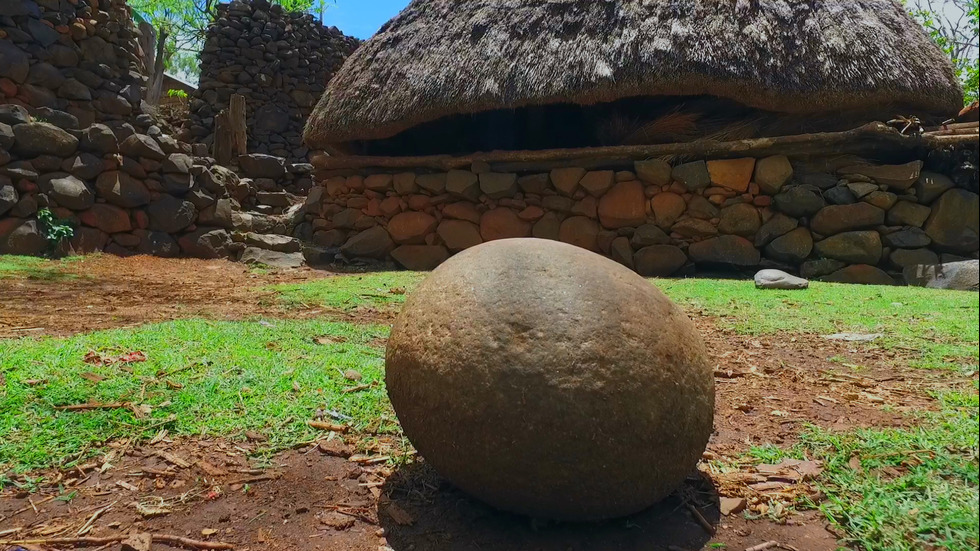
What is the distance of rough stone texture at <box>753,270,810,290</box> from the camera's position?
5.66 meters

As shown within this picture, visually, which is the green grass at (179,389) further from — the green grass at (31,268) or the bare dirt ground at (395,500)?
the green grass at (31,268)

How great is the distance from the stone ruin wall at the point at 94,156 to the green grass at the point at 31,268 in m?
0.45

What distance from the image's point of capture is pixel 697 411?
68.4 inches

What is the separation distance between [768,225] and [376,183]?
5104mm

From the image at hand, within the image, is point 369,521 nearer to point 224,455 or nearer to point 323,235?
point 224,455

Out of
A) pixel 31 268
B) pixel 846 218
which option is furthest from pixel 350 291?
pixel 846 218

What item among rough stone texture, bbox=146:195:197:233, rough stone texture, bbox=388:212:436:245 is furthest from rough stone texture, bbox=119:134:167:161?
rough stone texture, bbox=388:212:436:245

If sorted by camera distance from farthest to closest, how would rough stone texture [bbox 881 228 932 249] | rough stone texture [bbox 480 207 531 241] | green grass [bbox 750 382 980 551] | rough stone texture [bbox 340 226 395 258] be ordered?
rough stone texture [bbox 340 226 395 258], rough stone texture [bbox 480 207 531 241], rough stone texture [bbox 881 228 932 249], green grass [bbox 750 382 980 551]

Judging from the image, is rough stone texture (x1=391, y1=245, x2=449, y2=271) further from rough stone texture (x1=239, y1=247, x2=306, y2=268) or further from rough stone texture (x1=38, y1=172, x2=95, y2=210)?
rough stone texture (x1=38, y1=172, x2=95, y2=210)

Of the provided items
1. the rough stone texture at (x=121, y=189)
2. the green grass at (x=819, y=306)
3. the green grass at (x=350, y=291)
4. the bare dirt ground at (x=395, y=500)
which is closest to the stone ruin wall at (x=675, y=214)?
the green grass at (x=819, y=306)

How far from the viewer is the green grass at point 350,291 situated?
521cm

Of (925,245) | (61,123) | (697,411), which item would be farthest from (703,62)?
(61,123)

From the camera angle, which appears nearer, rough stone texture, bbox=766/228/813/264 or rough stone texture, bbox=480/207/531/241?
rough stone texture, bbox=766/228/813/264

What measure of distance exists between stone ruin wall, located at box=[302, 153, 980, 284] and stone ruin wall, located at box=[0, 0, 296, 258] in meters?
1.89
